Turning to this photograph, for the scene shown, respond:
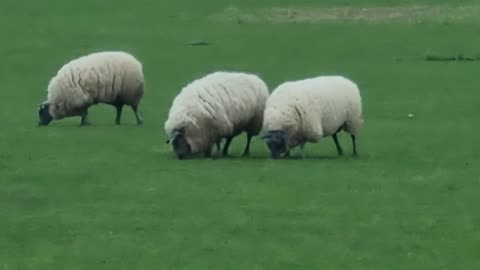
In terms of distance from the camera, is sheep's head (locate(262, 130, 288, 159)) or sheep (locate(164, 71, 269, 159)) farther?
sheep (locate(164, 71, 269, 159))

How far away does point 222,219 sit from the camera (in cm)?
1534

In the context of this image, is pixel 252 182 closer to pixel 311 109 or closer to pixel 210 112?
pixel 311 109

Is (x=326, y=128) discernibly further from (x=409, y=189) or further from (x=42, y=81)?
(x=42, y=81)

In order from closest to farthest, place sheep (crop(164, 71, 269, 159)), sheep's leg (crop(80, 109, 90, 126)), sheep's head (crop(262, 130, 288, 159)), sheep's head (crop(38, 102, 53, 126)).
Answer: sheep's head (crop(262, 130, 288, 159))
sheep (crop(164, 71, 269, 159))
sheep's head (crop(38, 102, 53, 126))
sheep's leg (crop(80, 109, 90, 126))

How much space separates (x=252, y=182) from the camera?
1806 centimetres

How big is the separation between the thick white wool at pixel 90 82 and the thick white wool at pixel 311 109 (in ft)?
21.4

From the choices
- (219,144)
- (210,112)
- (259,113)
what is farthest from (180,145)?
(259,113)

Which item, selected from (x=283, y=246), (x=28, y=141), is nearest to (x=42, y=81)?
(x=28, y=141)

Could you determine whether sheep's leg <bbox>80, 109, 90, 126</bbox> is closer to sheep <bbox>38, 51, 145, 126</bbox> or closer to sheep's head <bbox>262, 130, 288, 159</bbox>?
sheep <bbox>38, 51, 145, 126</bbox>

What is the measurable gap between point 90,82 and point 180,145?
605cm

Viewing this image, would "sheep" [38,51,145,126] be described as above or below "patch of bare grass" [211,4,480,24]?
above

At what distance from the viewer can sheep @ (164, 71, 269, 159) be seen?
21047 millimetres

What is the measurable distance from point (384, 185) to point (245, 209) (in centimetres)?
260

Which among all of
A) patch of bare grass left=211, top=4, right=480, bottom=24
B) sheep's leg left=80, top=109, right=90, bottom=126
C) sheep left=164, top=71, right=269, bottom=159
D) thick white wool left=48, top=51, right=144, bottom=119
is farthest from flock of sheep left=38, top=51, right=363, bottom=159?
patch of bare grass left=211, top=4, right=480, bottom=24
